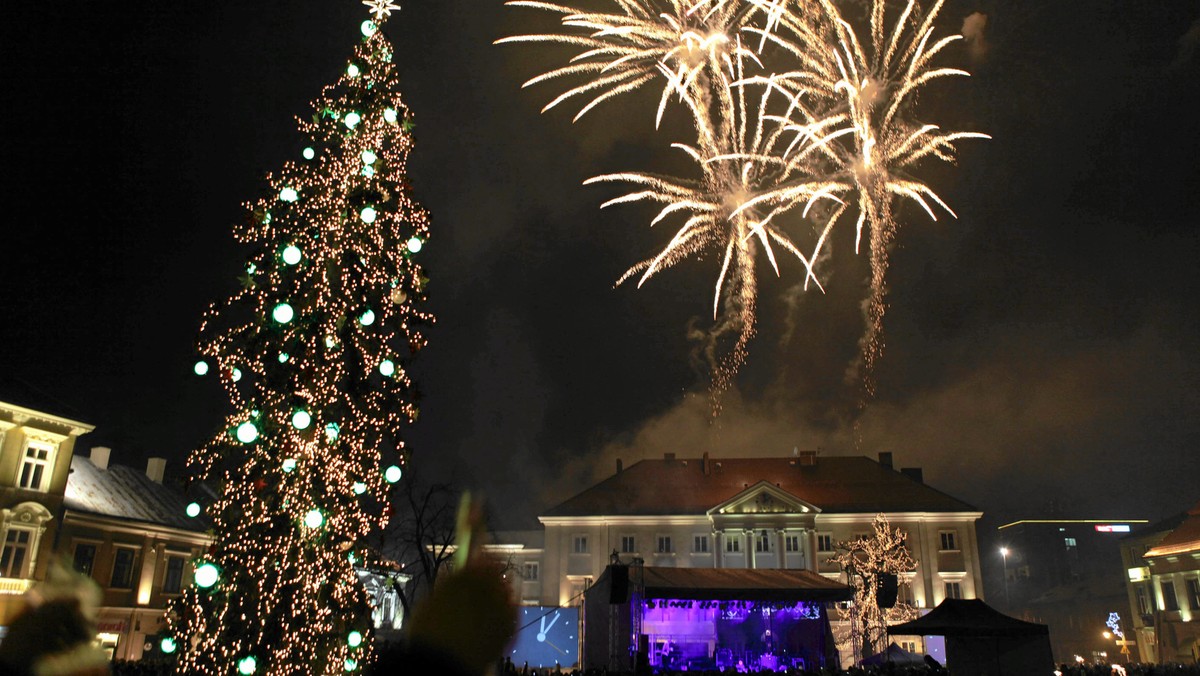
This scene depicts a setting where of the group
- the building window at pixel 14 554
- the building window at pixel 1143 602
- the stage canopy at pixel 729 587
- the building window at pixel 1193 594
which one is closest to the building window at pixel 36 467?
the building window at pixel 14 554

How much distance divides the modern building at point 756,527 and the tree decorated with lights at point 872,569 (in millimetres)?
1275

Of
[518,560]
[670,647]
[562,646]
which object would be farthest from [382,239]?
[518,560]

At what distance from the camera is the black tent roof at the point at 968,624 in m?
15.3

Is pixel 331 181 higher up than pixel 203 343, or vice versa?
pixel 331 181

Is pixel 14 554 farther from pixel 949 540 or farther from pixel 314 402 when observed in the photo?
pixel 949 540

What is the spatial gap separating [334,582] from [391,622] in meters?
42.0

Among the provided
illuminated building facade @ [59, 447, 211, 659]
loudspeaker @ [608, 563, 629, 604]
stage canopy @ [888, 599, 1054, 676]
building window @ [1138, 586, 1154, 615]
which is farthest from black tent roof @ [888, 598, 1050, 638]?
building window @ [1138, 586, 1154, 615]

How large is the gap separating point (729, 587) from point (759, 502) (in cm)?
2501

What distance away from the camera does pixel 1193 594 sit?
41906mm

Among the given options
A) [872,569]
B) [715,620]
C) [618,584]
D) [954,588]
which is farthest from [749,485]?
[618,584]

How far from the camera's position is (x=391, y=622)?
157 ft

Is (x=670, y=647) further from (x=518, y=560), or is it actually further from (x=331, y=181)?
(x=518, y=560)

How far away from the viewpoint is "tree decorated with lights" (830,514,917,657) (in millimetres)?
33906

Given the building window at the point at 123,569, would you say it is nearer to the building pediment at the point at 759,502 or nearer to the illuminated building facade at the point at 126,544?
the illuminated building facade at the point at 126,544
